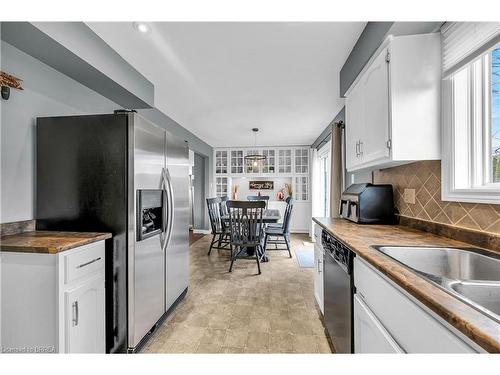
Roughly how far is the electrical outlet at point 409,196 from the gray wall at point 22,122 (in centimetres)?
280

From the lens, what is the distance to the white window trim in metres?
1.21

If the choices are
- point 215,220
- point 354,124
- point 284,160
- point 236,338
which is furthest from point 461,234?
point 284,160

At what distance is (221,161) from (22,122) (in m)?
5.18

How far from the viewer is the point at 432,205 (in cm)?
154

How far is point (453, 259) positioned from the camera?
3.67ft

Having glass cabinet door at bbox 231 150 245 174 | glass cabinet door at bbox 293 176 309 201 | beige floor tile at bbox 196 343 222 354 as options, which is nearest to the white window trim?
beige floor tile at bbox 196 343 222 354

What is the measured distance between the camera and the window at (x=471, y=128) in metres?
1.23

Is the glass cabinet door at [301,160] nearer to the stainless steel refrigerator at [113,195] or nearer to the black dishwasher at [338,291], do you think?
the black dishwasher at [338,291]

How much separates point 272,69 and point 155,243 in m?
2.01

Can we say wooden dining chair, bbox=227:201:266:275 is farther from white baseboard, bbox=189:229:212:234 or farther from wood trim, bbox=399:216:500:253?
white baseboard, bbox=189:229:212:234

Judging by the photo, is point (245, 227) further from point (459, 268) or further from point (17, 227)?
point (459, 268)

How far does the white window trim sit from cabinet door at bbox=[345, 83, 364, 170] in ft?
1.88

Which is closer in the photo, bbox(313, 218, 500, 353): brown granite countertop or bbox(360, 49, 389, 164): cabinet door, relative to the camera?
bbox(313, 218, 500, 353): brown granite countertop

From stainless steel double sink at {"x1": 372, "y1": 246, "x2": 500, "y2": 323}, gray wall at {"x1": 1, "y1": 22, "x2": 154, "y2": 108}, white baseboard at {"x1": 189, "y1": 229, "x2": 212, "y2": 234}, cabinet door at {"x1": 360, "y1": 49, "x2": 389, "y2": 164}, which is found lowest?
white baseboard at {"x1": 189, "y1": 229, "x2": 212, "y2": 234}
